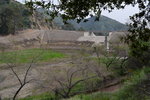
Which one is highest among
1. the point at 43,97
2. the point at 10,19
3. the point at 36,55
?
the point at 10,19

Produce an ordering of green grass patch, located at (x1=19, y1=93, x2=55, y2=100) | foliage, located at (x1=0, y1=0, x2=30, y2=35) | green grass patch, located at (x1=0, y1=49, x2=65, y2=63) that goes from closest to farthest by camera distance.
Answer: green grass patch, located at (x1=19, y1=93, x2=55, y2=100) → green grass patch, located at (x1=0, y1=49, x2=65, y2=63) → foliage, located at (x1=0, y1=0, x2=30, y2=35)

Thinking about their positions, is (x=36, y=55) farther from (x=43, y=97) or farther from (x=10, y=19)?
(x=10, y=19)

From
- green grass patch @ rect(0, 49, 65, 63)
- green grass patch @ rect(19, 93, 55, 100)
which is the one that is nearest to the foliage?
green grass patch @ rect(0, 49, 65, 63)

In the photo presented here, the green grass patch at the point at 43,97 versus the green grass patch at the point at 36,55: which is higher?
the green grass patch at the point at 36,55

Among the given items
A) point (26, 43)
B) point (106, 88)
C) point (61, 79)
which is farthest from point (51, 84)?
point (26, 43)

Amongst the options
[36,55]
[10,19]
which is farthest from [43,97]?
[10,19]

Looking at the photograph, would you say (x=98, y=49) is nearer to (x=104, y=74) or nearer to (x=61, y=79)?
(x=104, y=74)

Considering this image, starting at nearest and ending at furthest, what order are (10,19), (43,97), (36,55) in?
(43,97) → (36,55) → (10,19)

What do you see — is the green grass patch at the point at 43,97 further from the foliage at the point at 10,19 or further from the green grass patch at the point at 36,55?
the foliage at the point at 10,19

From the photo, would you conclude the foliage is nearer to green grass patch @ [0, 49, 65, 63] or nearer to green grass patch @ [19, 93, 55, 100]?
green grass patch @ [0, 49, 65, 63]

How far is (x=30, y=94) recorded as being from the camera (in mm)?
27469

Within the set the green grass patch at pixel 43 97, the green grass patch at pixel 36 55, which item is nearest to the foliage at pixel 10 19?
the green grass patch at pixel 36 55

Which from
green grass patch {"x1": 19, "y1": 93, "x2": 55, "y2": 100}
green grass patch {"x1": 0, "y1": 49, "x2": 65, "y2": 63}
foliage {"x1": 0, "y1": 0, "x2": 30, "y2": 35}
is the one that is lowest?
green grass patch {"x1": 19, "y1": 93, "x2": 55, "y2": 100}

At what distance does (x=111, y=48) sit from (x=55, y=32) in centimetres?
2317
